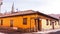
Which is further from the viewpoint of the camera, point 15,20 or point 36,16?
point 15,20

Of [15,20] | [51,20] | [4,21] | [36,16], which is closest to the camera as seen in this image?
[36,16]

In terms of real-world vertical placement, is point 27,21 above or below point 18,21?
above

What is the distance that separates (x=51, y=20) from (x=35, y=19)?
11.1m

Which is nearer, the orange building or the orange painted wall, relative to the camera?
the orange building

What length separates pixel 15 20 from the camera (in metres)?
31.5

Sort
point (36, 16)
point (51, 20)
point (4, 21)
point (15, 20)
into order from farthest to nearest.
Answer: point (51, 20), point (4, 21), point (15, 20), point (36, 16)

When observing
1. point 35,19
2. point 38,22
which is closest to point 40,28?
point 38,22

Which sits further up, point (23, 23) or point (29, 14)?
point (29, 14)

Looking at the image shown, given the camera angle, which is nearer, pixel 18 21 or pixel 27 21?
pixel 27 21

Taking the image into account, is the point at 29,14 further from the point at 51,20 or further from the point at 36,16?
the point at 51,20

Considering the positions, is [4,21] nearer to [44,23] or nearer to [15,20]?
[15,20]

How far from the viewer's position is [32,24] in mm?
29625

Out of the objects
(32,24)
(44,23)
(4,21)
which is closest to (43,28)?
(44,23)

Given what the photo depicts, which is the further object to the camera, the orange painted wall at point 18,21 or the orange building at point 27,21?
the orange painted wall at point 18,21
